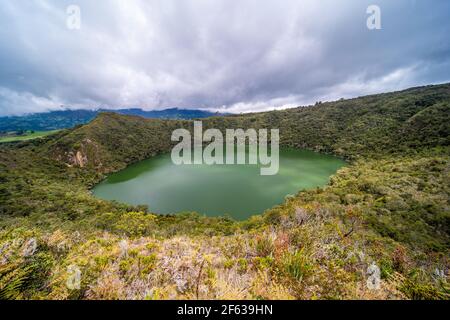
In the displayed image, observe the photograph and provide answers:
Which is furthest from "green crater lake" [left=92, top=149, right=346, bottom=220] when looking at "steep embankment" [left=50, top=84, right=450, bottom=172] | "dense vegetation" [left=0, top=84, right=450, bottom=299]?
"steep embankment" [left=50, top=84, right=450, bottom=172]

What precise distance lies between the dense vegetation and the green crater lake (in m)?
4.60

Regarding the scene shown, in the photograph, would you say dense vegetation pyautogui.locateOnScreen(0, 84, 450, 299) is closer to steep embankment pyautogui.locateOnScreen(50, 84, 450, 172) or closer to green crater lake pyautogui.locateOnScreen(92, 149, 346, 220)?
steep embankment pyautogui.locateOnScreen(50, 84, 450, 172)

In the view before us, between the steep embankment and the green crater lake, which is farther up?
the steep embankment

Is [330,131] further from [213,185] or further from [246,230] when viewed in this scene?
[246,230]

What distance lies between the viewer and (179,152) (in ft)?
269

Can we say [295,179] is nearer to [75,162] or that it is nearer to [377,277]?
[377,277]

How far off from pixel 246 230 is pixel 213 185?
24350mm

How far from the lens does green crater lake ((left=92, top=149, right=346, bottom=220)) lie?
3069 cm

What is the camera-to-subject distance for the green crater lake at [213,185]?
30.7 meters

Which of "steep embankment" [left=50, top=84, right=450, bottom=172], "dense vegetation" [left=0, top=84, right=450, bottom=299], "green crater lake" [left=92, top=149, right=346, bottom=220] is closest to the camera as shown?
"dense vegetation" [left=0, top=84, right=450, bottom=299]

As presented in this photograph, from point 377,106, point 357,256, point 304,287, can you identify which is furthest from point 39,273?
point 377,106

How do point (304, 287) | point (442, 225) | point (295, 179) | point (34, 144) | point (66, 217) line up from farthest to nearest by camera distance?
point (34, 144) < point (295, 179) < point (66, 217) < point (442, 225) < point (304, 287)

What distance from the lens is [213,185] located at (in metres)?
39.8
